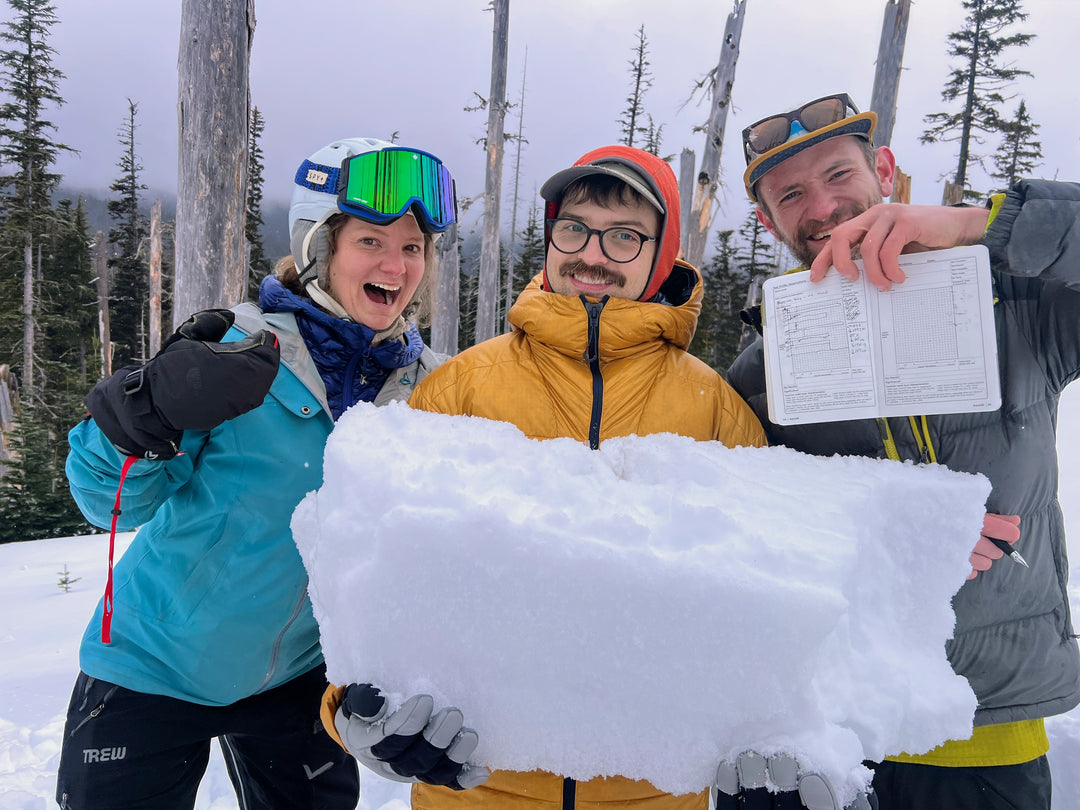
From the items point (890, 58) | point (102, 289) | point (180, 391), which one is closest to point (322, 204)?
point (180, 391)

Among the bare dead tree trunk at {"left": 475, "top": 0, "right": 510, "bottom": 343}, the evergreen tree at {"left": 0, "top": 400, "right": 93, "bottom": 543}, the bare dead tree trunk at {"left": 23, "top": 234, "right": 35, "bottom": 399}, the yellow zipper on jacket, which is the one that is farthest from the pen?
the bare dead tree trunk at {"left": 23, "top": 234, "right": 35, "bottom": 399}

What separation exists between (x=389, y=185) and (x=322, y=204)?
24 centimetres

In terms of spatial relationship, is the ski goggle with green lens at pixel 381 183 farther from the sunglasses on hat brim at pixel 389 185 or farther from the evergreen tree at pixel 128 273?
the evergreen tree at pixel 128 273

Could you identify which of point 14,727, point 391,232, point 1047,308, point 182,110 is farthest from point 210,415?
point 14,727

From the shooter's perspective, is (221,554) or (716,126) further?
(716,126)

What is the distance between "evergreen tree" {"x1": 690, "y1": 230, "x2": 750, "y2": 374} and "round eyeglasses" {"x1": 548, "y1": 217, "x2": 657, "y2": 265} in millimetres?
28138

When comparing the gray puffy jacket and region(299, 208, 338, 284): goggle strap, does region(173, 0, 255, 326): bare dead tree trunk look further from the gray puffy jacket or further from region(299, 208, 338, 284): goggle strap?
the gray puffy jacket

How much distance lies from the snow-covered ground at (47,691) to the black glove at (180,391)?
2.39m

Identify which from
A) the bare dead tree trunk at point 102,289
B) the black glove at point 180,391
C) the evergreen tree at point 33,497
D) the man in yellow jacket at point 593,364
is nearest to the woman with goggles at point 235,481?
the black glove at point 180,391

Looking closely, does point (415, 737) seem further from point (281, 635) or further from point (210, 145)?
point (210, 145)

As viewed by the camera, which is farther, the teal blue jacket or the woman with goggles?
the teal blue jacket

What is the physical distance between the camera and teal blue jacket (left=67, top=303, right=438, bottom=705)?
1673mm

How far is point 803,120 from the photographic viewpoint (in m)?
1.89

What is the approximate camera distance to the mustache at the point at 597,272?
5.77ft
